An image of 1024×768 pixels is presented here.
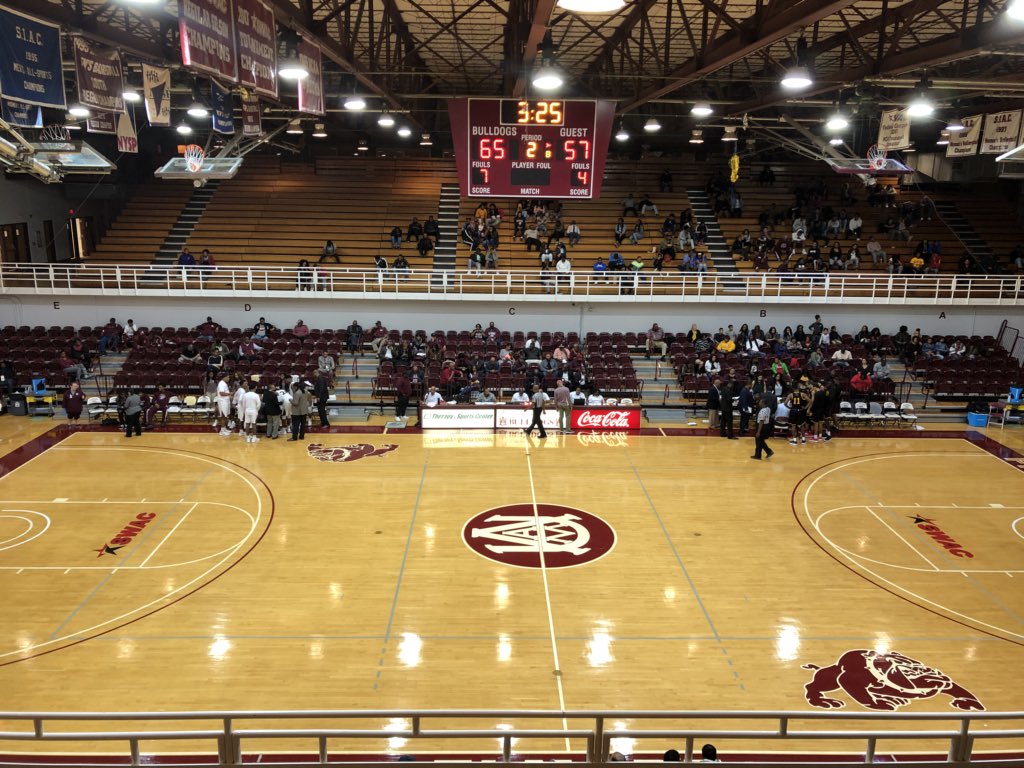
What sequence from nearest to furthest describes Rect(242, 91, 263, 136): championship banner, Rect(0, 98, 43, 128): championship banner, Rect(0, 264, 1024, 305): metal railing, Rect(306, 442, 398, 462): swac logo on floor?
Rect(0, 98, 43, 128): championship banner, Rect(306, 442, 398, 462): swac logo on floor, Rect(242, 91, 263, 136): championship banner, Rect(0, 264, 1024, 305): metal railing

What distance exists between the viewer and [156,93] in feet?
53.7

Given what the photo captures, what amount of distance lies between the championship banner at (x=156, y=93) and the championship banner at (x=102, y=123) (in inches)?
31.3

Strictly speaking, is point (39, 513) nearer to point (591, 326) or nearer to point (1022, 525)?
point (591, 326)

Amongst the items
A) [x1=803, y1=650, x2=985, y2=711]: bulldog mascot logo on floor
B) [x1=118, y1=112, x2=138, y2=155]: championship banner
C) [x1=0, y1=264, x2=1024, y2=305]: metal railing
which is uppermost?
[x1=118, y1=112, x2=138, y2=155]: championship banner

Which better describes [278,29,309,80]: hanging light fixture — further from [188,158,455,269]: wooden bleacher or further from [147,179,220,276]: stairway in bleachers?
[147,179,220,276]: stairway in bleachers

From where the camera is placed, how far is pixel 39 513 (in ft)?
47.2

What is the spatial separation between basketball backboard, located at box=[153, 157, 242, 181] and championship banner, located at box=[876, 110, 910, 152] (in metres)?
19.4

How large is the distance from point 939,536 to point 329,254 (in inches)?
937

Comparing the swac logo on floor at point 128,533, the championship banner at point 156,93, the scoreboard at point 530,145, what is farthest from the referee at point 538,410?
the championship banner at point 156,93

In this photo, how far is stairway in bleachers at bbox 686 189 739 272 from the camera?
3011 cm

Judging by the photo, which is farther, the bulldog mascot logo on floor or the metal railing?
the metal railing

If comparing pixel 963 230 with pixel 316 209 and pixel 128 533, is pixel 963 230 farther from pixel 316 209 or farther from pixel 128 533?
pixel 128 533

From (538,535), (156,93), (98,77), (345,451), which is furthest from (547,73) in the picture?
(345,451)

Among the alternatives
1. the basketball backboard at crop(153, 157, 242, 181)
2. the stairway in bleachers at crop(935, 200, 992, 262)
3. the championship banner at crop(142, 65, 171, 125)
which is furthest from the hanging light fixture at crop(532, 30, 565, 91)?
the stairway in bleachers at crop(935, 200, 992, 262)
